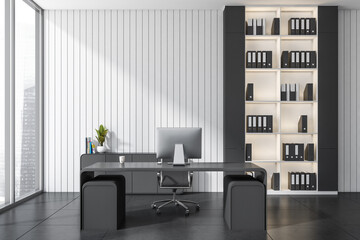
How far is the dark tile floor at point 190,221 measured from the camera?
4195 millimetres

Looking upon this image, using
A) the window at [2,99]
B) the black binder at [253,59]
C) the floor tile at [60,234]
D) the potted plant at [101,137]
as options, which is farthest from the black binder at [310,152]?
the window at [2,99]

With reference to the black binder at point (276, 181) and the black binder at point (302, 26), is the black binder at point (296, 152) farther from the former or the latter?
the black binder at point (302, 26)

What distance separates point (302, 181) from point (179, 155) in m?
2.82

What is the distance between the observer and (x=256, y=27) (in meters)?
6.62

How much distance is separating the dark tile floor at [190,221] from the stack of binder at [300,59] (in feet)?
7.50

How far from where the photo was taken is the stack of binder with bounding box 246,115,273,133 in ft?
21.4

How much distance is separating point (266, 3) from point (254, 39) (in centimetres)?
65

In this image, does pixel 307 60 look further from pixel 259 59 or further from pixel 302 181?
pixel 302 181

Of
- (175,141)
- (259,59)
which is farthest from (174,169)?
(259,59)

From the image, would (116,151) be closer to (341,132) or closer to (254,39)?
(254,39)

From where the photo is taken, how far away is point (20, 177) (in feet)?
20.0

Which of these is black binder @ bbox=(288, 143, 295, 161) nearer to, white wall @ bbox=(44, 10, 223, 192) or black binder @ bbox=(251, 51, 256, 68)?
white wall @ bbox=(44, 10, 223, 192)

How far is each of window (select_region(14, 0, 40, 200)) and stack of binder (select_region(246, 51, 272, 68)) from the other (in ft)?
12.4

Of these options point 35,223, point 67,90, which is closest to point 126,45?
point 67,90
